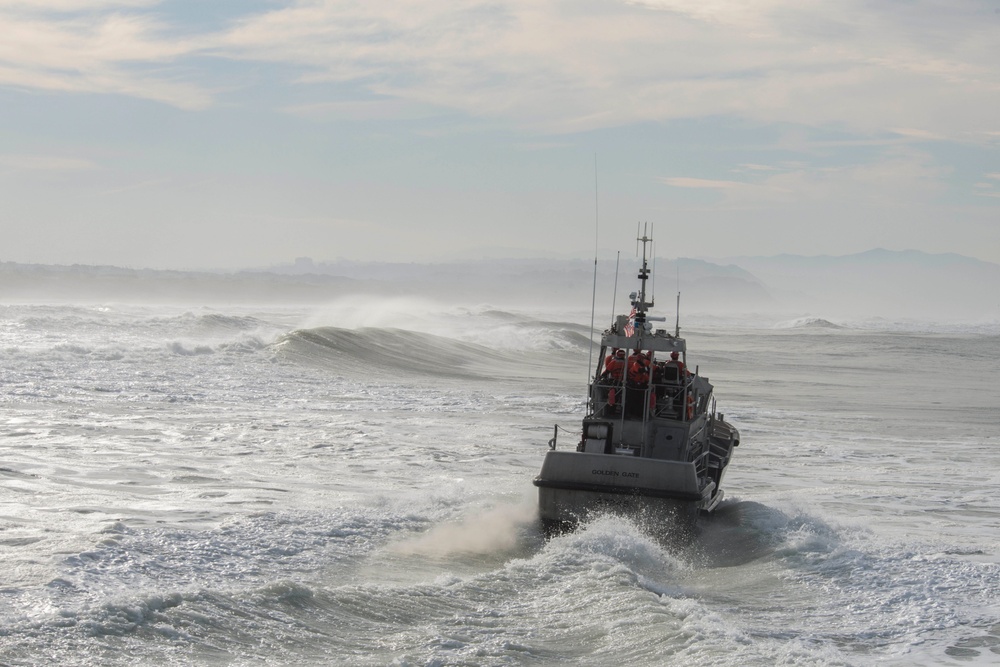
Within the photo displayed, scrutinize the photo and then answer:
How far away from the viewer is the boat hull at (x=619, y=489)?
9.94 meters

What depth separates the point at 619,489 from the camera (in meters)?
A: 9.97

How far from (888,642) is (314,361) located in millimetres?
24166

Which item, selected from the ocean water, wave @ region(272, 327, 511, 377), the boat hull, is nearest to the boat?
the boat hull

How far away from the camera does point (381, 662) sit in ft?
21.8

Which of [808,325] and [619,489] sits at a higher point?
[808,325]

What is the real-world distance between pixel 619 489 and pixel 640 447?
1.05m

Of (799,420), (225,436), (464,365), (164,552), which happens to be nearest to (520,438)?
(225,436)

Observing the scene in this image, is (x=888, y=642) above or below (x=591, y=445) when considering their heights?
below

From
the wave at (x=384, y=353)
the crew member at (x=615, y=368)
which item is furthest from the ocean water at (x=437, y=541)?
the wave at (x=384, y=353)

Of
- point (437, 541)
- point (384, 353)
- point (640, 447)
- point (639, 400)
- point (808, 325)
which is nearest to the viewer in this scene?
point (437, 541)

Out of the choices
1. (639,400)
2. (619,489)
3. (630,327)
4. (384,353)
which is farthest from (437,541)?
(384,353)

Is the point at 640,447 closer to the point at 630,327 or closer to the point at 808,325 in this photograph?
the point at 630,327

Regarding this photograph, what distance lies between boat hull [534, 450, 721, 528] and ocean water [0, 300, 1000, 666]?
20cm

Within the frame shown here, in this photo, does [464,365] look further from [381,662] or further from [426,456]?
[381,662]
